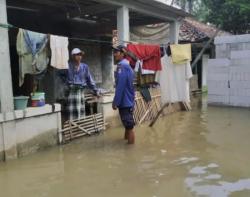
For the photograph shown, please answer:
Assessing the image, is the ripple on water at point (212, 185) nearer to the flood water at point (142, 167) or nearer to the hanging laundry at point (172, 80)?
the flood water at point (142, 167)

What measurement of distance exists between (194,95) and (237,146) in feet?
32.9

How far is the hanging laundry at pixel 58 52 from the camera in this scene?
6.79 m

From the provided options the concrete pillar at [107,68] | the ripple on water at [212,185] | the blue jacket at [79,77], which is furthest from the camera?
the concrete pillar at [107,68]

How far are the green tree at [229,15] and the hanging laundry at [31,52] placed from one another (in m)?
12.0

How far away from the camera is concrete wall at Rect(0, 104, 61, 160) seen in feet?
19.5

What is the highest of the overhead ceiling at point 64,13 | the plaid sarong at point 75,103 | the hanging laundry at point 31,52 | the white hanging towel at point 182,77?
the overhead ceiling at point 64,13

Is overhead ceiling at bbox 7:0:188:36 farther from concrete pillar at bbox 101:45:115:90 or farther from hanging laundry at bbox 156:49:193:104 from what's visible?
hanging laundry at bbox 156:49:193:104

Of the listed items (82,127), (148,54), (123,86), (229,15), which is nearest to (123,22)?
(148,54)

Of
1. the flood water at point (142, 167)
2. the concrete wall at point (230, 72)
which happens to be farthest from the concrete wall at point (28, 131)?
the concrete wall at point (230, 72)

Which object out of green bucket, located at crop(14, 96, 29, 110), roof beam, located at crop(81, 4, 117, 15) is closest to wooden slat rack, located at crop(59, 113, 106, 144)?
green bucket, located at crop(14, 96, 29, 110)

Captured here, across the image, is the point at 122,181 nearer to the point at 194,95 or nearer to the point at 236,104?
the point at 236,104

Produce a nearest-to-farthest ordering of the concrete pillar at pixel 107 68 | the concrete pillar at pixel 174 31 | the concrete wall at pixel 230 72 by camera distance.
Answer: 1. the concrete wall at pixel 230 72
2. the concrete pillar at pixel 174 31
3. the concrete pillar at pixel 107 68

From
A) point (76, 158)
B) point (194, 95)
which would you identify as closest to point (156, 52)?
point (76, 158)

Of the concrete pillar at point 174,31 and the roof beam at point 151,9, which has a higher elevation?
the roof beam at point 151,9
